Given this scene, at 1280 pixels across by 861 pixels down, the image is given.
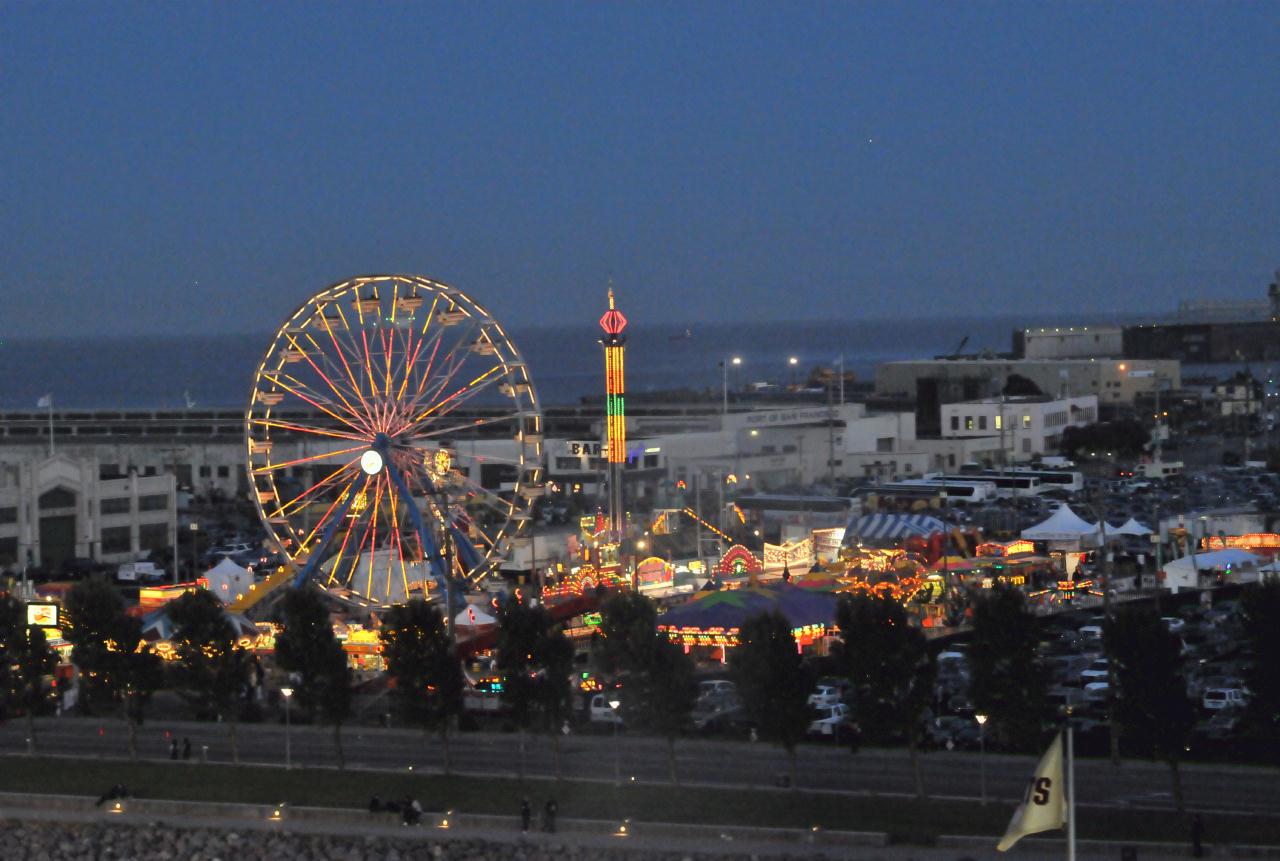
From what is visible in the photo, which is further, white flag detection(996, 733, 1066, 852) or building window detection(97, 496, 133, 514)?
building window detection(97, 496, 133, 514)

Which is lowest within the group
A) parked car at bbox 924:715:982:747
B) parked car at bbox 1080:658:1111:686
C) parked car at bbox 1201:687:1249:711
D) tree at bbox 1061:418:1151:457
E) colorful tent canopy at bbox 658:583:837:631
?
parked car at bbox 924:715:982:747

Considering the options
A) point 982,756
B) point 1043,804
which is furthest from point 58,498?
point 1043,804

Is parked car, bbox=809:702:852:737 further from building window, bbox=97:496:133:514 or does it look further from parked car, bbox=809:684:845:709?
building window, bbox=97:496:133:514

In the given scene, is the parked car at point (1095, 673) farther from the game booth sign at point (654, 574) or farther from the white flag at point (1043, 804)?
the white flag at point (1043, 804)

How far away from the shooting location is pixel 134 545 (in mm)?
49875

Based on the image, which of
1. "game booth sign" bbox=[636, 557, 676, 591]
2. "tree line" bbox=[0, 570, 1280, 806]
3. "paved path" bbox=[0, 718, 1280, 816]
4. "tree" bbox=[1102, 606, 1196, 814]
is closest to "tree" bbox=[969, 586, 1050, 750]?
"tree line" bbox=[0, 570, 1280, 806]

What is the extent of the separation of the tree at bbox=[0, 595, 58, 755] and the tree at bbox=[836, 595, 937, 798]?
1224 centimetres

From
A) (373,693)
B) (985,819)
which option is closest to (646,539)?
(373,693)

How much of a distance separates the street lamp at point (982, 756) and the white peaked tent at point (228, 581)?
16073mm

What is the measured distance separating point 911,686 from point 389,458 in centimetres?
1326

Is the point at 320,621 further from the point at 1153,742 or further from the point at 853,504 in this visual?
the point at 853,504

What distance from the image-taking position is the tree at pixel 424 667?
2555cm

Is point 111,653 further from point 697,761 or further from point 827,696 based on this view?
point 827,696

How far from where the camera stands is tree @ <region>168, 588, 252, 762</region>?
2759cm
